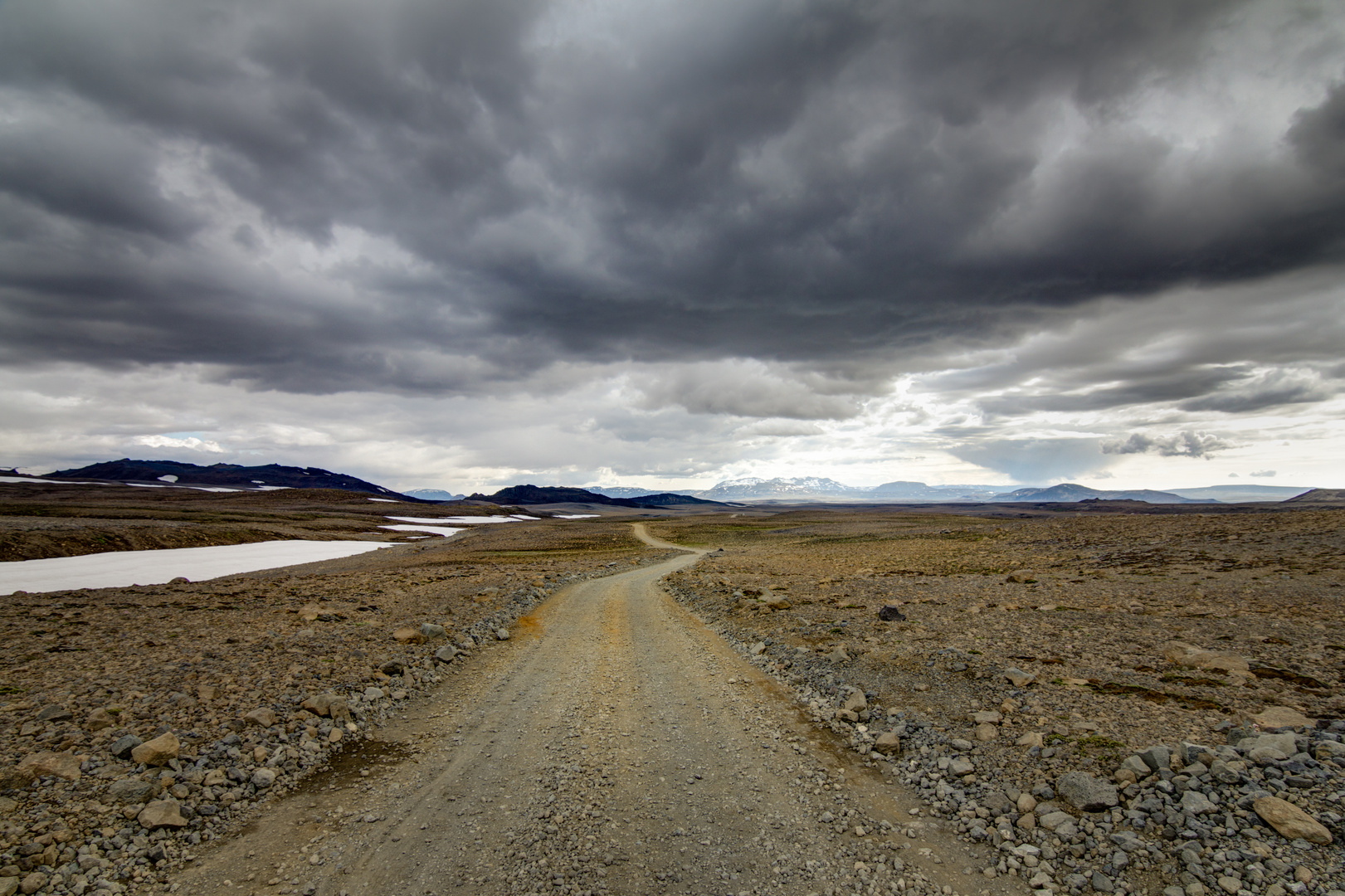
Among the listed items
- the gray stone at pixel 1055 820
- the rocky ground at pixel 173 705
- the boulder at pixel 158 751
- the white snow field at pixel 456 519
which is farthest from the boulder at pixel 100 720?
the white snow field at pixel 456 519

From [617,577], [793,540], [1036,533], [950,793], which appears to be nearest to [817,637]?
[950,793]

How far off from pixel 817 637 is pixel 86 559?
52.3m

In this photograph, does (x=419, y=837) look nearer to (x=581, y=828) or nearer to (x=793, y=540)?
(x=581, y=828)

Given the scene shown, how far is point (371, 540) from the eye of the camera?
80.6 meters

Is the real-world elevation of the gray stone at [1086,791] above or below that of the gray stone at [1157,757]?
below

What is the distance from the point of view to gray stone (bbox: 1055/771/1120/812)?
23.6 ft

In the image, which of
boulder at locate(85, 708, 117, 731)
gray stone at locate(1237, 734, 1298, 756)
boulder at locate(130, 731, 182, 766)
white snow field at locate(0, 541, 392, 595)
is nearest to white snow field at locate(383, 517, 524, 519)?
white snow field at locate(0, 541, 392, 595)

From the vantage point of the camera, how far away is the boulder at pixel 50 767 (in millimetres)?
7863

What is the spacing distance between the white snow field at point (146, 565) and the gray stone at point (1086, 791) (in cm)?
4030

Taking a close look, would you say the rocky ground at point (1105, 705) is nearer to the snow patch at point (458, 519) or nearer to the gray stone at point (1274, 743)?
the gray stone at point (1274, 743)

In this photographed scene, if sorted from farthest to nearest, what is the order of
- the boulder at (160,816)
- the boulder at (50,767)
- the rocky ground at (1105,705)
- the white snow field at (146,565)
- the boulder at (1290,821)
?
the white snow field at (146,565), the boulder at (50,767), the boulder at (160,816), the rocky ground at (1105,705), the boulder at (1290,821)

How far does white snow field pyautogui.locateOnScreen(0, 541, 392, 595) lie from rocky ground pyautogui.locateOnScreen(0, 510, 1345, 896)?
1621 centimetres

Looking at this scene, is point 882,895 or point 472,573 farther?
point 472,573

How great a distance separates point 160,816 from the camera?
743 cm
